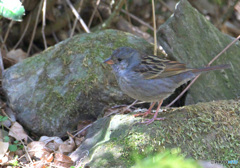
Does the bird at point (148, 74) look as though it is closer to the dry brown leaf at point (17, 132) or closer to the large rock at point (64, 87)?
the large rock at point (64, 87)

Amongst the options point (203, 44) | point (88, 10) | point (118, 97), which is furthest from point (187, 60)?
point (88, 10)

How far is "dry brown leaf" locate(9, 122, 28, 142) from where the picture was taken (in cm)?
400

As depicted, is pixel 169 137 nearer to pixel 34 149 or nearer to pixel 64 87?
pixel 34 149

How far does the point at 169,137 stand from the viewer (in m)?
3.22

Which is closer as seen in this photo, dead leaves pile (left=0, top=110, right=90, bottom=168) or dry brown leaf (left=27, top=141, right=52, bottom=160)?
dead leaves pile (left=0, top=110, right=90, bottom=168)

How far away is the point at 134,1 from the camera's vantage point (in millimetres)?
8203

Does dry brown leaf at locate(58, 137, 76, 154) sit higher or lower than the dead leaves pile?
lower

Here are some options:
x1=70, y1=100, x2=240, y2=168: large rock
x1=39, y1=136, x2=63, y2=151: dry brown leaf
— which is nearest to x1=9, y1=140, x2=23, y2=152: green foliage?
x1=39, y1=136, x2=63, y2=151: dry brown leaf

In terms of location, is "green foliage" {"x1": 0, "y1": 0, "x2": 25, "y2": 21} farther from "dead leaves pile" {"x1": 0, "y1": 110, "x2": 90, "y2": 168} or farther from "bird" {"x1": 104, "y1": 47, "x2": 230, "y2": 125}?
"dead leaves pile" {"x1": 0, "y1": 110, "x2": 90, "y2": 168}

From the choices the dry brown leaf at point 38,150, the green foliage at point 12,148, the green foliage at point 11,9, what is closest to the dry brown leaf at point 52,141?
the dry brown leaf at point 38,150

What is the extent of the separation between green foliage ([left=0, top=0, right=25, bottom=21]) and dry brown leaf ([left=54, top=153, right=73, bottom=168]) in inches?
63.5

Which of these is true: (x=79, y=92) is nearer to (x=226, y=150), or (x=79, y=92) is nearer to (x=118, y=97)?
(x=118, y=97)

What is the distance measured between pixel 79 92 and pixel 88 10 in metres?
3.39

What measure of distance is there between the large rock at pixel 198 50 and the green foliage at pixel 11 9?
2.25 m
